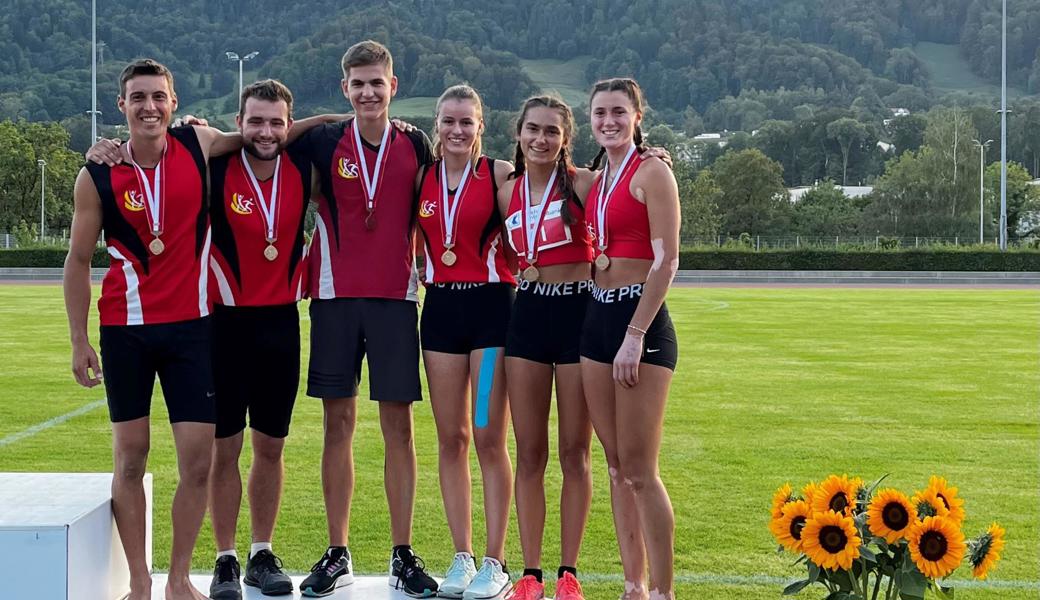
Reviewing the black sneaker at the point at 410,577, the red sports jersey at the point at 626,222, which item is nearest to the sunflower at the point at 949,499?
the red sports jersey at the point at 626,222

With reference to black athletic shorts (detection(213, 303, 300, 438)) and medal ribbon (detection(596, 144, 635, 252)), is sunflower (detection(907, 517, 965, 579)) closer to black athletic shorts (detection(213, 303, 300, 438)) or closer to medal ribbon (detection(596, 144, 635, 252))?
medal ribbon (detection(596, 144, 635, 252))

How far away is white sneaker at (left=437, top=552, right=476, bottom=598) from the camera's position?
170 inches

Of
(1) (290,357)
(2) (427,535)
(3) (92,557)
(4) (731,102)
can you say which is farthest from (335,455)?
(4) (731,102)

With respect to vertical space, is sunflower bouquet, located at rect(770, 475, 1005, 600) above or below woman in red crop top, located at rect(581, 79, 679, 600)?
below

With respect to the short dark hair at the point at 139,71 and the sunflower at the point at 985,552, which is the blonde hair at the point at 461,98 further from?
the sunflower at the point at 985,552

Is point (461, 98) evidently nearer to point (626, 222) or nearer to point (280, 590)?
point (626, 222)

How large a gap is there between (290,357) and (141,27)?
6168 inches

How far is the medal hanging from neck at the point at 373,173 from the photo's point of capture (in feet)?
14.7

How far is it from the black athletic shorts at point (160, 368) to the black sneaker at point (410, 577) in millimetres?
939

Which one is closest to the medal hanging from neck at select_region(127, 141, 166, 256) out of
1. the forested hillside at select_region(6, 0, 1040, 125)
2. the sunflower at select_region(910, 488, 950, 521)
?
the sunflower at select_region(910, 488, 950, 521)

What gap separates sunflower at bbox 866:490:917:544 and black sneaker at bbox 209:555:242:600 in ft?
7.74

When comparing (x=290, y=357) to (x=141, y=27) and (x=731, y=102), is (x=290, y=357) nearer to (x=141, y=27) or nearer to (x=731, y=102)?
(x=731, y=102)

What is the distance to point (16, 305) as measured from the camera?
72.0 feet

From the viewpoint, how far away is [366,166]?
14.8ft
